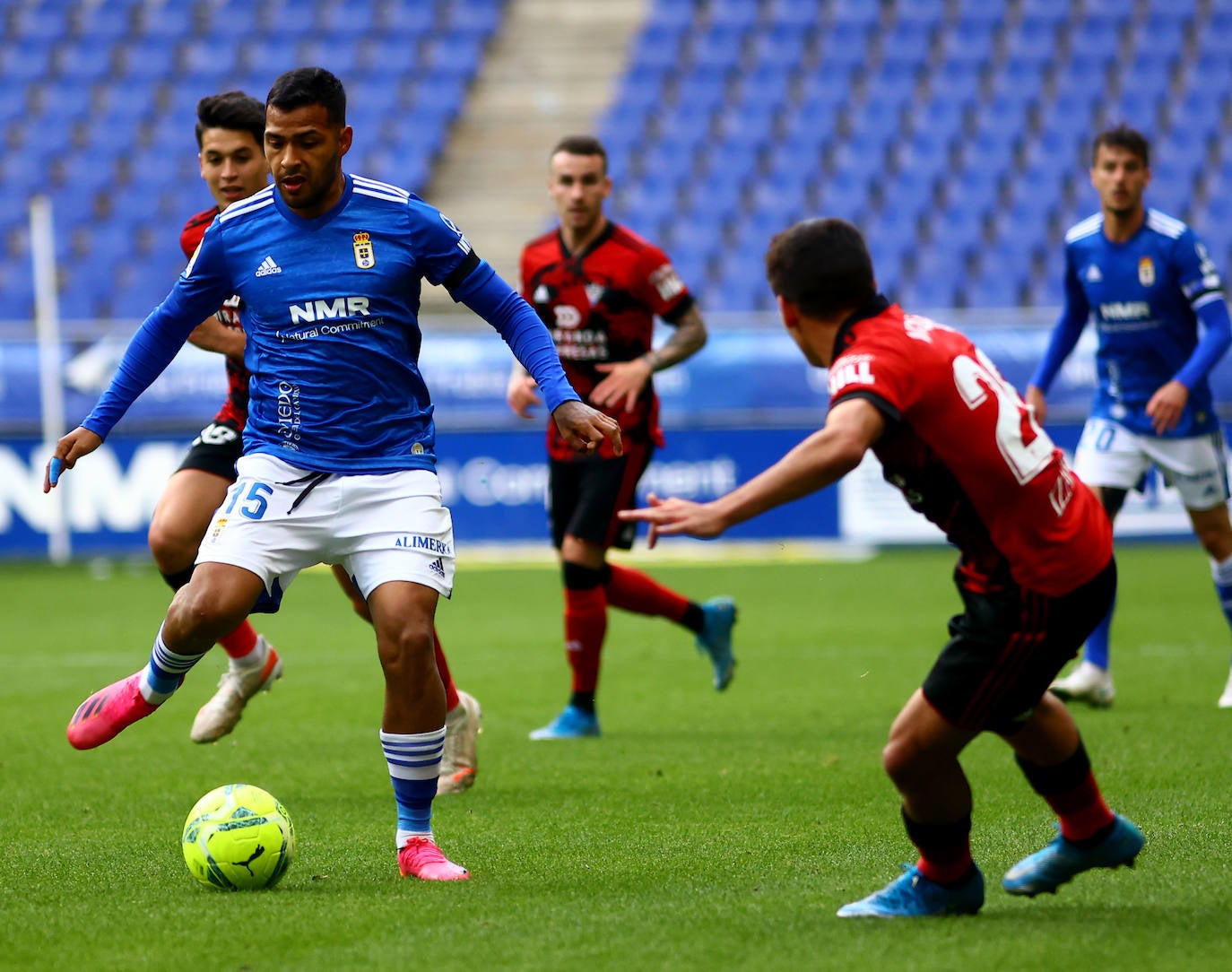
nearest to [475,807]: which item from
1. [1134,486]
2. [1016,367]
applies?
[1134,486]

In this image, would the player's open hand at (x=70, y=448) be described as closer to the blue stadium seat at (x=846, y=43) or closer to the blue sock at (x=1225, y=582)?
the blue sock at (x=1225, y=582)

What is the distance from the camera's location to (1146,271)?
309 inches

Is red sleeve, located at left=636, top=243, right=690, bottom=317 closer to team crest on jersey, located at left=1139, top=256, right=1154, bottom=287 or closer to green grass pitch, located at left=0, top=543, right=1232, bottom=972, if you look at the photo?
green grass pitch, located at left=0, top=543, right=1232, bottom=972

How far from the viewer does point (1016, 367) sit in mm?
15680

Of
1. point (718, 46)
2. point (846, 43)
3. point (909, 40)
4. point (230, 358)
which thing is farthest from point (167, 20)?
point (230, 358)

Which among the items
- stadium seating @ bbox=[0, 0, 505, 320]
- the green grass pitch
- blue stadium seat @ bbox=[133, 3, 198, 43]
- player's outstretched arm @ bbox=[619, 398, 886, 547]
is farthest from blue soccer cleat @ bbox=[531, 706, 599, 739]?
blue stadium seat @ bbox=[133, 3, 198, 43]

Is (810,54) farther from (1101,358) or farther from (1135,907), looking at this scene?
(1135,907)

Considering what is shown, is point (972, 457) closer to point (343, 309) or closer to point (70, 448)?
point (343, 309)

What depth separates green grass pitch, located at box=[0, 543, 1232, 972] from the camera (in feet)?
12.3

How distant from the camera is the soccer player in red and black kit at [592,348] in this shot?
7.48 m

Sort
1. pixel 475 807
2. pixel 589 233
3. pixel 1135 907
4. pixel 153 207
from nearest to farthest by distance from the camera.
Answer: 1. pixel 1135 907
2. pixel 475 807
3. pixel 589 233
4. pixel 153 207

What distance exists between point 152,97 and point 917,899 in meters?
20.6

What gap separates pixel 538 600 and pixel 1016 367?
5.50 meters

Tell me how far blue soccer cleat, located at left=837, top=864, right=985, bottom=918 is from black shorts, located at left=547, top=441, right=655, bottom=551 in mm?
3452
